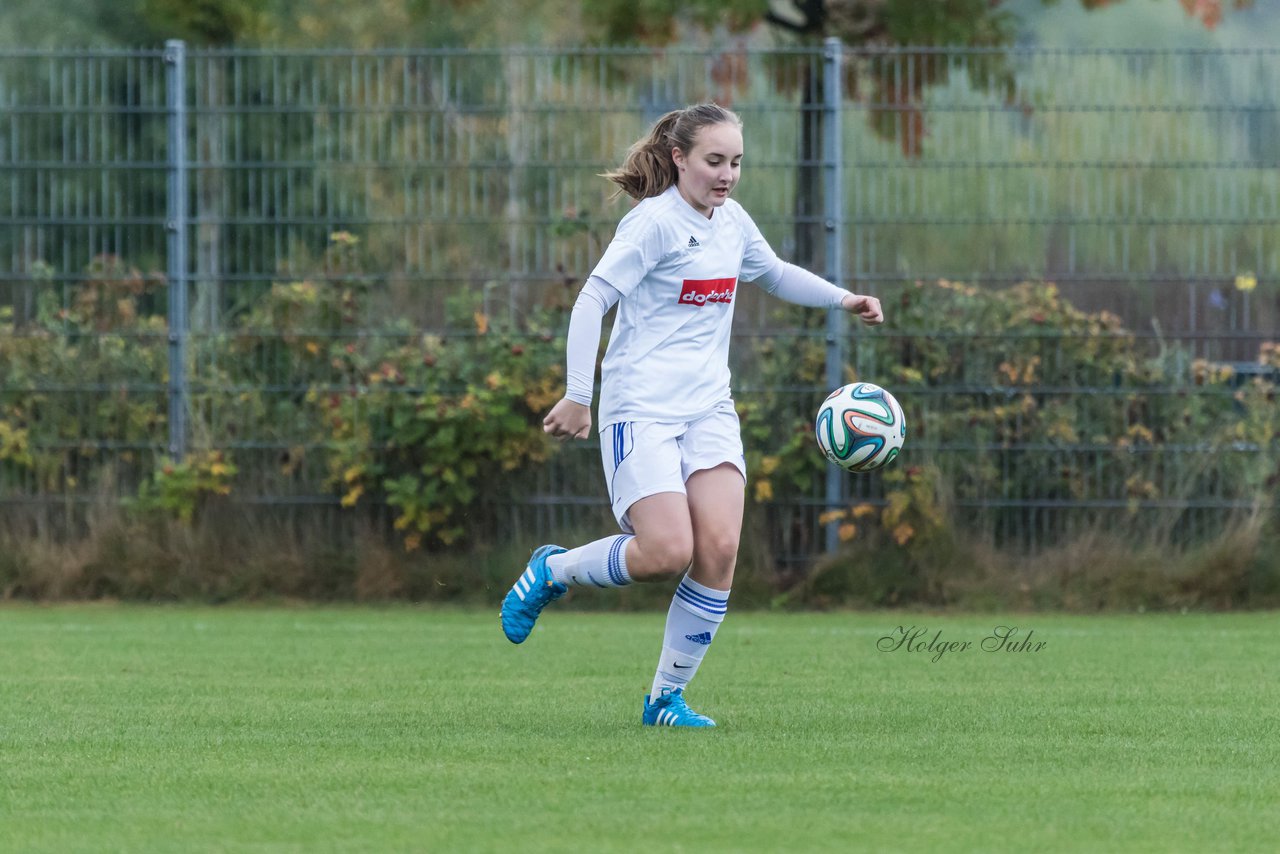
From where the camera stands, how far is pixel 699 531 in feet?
19.6

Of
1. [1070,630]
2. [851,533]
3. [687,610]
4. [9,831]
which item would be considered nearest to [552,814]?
[9,831]

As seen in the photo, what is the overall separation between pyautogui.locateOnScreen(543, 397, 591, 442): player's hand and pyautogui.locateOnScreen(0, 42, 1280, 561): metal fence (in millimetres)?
5016

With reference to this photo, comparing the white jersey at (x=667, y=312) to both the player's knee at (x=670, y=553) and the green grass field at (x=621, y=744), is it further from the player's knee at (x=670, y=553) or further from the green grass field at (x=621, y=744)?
the green grass field at (x=621, y=744)

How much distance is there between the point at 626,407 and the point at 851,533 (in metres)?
4.87

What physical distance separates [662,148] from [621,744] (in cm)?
188

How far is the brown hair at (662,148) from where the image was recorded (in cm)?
602

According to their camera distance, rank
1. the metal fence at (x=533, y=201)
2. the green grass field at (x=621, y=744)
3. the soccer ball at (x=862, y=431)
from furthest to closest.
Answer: the metal fence at (x=533, y=201)
the soccer ball at (x=862, y=431)
the green grass field at (x=621, y=744)

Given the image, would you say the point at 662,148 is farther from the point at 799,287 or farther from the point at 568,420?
the point at 568,420

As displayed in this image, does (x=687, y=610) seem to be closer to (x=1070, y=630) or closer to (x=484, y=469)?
(x=1070, y=630)

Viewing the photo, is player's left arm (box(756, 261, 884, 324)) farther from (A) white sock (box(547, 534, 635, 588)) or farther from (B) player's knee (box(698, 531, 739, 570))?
(A) white sock (box(547, 534, 635, 588))

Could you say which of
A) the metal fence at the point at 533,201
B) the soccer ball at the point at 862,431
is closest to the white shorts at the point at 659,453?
the soccer ball at the point at 862,431

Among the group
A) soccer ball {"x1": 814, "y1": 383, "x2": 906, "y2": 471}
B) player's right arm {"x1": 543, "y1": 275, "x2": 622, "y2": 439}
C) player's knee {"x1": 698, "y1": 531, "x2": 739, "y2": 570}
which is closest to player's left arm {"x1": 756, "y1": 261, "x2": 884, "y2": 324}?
soccer ball {"x1": 814, "y1": 383, "x2": 906, "y2": 471}

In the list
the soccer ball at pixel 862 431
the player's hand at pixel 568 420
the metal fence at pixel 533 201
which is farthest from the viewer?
the metal fence at pixel 533 201

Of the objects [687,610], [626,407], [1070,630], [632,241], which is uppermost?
[632,241]
